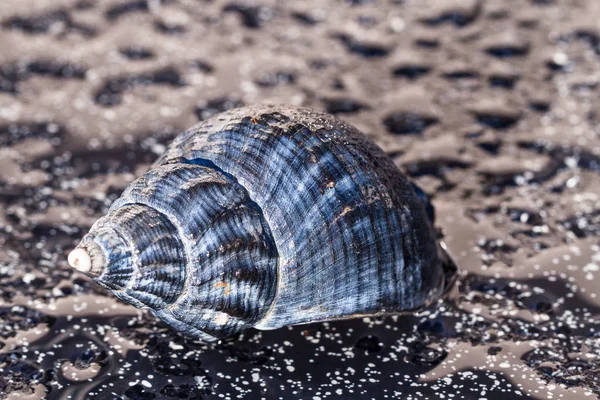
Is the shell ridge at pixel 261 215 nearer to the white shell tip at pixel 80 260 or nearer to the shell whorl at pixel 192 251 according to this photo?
the shell whorl at pixel 192 251

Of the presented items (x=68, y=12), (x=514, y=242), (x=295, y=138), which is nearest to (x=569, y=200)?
(x=514, y=242)

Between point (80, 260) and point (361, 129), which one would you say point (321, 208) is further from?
point (361, 129)

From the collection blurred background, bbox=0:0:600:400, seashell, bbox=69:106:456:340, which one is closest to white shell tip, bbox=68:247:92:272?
seashell, bbox=69:106:456:340

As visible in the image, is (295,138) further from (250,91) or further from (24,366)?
(250,91)

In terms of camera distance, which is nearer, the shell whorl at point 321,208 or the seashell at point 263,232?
the seashell at point 263,232

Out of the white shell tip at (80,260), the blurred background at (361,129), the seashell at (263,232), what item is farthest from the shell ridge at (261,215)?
the white shell tip at (80,260)

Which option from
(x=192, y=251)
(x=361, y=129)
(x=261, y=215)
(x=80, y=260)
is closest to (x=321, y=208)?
(x=261, y=215)

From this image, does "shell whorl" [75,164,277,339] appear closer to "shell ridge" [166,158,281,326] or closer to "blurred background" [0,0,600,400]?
"shell ridge" [166,158,281,326]
